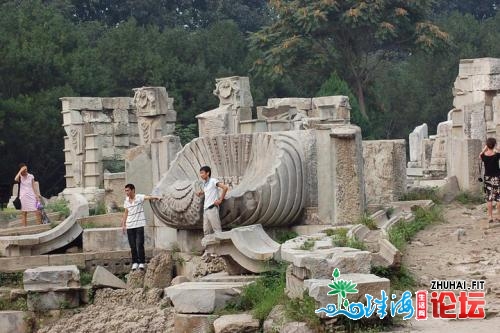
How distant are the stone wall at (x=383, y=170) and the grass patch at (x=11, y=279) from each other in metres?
4.85

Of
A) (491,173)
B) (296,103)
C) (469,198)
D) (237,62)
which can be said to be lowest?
(469,198)

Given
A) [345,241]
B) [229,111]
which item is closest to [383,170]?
[345,241]

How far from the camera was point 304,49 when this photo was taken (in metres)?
47.8

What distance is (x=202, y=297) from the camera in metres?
15.6

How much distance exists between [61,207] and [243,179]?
8.49 meters

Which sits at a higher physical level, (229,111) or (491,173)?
(229,111)

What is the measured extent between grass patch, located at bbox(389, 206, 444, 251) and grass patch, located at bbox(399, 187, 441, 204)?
674 mm

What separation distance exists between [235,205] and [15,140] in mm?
21525

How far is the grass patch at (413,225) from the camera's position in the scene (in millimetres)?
16766

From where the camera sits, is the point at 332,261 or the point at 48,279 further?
the point at 48,279

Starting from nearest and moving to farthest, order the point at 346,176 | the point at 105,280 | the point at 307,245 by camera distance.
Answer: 1. the point at 307,245
2. the point at 346,176
3. the point at 105,280

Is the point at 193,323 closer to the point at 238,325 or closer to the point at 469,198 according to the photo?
the point at 238,325

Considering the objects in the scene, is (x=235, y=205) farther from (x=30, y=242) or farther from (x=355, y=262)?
(x=355, y=262)

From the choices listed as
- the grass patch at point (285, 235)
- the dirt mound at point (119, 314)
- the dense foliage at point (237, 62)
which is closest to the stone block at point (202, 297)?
the dirt mound at point (119, 314)
